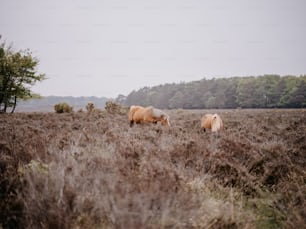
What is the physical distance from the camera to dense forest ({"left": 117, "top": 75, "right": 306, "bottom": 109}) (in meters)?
57.6

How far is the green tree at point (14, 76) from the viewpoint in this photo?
867 inches

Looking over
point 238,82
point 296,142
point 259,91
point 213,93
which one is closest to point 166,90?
point 213,93

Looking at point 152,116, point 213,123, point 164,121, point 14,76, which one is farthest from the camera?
point 14,76

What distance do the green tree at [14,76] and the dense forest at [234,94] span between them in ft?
188

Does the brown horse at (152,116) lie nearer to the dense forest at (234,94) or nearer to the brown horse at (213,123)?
the brown horse at (213,123)

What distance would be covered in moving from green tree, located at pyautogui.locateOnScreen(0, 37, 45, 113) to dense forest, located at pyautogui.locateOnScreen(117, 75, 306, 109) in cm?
5741

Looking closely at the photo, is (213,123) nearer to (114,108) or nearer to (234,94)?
(114,108)

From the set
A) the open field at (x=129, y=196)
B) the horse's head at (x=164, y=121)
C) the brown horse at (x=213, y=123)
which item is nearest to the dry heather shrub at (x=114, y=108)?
the horse's head at (x=164, y=121)

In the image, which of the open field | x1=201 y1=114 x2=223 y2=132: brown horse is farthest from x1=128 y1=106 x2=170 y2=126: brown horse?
the open field

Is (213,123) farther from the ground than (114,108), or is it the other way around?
(114,108)

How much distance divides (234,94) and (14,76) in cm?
6472

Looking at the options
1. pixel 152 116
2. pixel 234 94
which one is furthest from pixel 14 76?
pixel 234 94

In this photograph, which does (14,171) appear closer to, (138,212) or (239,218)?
(138,212)

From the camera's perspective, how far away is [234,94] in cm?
7094
